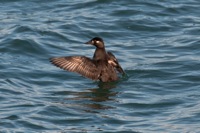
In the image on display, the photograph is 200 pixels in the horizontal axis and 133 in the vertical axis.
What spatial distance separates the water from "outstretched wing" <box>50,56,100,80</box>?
350mm

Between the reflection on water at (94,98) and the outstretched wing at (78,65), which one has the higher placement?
the outstretched wing at (78,65)

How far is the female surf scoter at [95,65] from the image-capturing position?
1393cm

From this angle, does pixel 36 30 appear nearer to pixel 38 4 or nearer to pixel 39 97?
pixel 38 4

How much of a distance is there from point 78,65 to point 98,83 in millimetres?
872

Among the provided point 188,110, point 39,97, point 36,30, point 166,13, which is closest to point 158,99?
point 188,110

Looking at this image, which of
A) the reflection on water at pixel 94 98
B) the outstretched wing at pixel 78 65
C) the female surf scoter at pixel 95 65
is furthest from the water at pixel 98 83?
the outstretched wing at pixel 78 65

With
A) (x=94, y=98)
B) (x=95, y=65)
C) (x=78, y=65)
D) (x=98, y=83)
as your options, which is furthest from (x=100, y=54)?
(x=94, y=98)

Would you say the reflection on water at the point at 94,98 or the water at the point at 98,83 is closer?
the water at the point at 98,83

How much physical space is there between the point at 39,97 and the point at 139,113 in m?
1.99

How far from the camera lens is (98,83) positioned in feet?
48.2

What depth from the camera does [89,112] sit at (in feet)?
41.1

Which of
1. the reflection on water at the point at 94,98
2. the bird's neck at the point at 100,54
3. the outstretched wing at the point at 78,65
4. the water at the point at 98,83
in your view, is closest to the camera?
the water at the point at 98,83

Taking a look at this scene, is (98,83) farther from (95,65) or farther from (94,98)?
(94,98)

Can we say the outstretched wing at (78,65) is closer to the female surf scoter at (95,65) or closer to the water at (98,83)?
the female surf scoter at (95,65)
